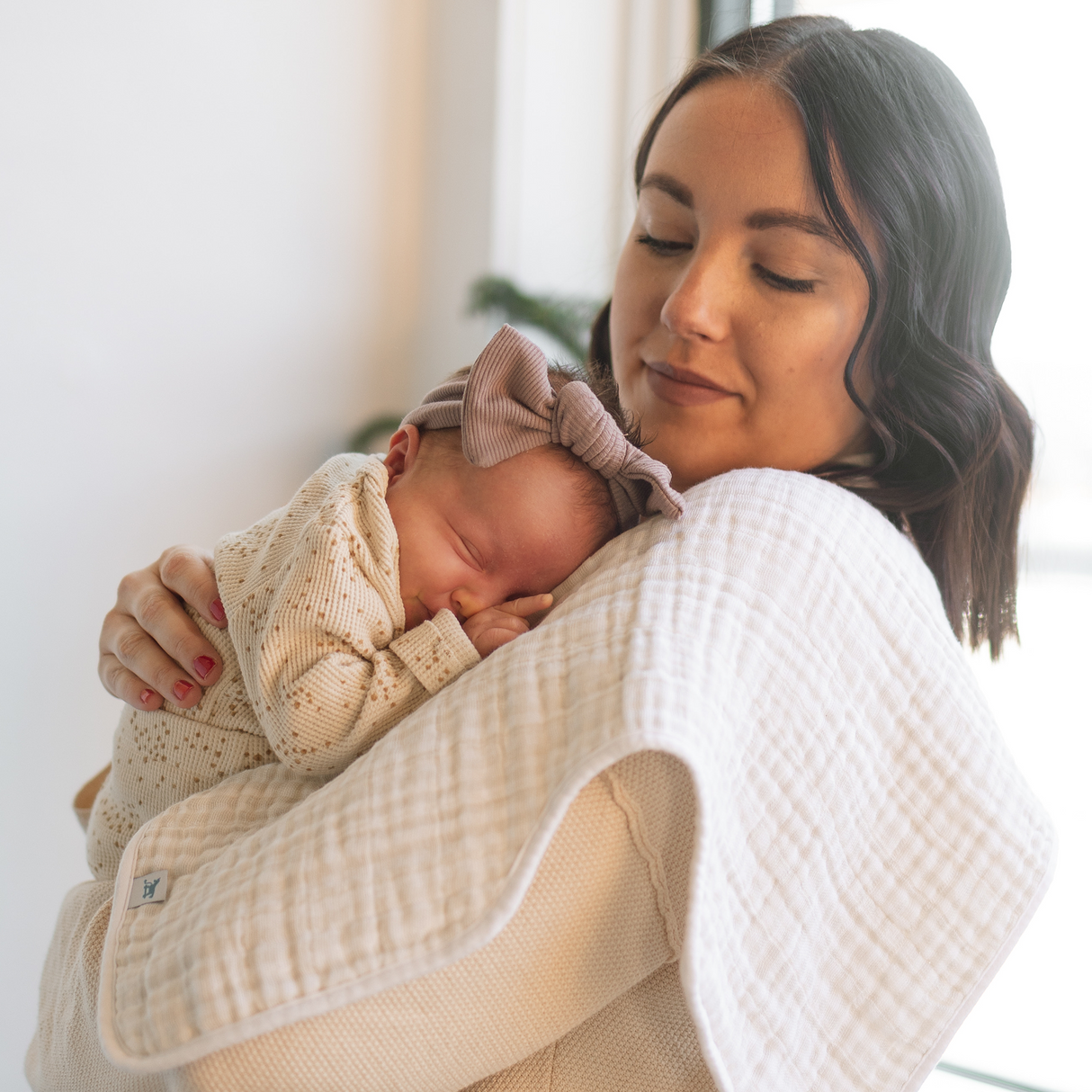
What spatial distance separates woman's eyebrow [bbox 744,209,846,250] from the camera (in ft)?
3.42

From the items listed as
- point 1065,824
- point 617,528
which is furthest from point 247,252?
point 1065,824

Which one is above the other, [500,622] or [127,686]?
[500,622]

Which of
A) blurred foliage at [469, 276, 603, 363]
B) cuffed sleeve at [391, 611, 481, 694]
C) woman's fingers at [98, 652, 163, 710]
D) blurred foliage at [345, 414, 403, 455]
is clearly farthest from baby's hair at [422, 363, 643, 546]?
blurred foliage at [345, 414, 403, 455]

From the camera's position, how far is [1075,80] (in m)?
1.89

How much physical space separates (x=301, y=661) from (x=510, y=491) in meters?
0.29

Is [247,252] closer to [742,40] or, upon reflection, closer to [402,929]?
[742,40]

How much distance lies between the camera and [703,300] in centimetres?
107

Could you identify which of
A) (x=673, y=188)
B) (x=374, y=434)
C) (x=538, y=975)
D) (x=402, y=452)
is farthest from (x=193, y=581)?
(x=374, y=434)

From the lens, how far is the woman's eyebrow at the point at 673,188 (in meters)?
1.12

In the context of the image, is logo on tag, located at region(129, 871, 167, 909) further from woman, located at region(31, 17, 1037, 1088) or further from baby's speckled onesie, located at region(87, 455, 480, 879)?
woman, located at region(31, 17, 1037, 1088)

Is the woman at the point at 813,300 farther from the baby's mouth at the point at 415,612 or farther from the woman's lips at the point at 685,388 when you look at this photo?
the baby's mouth at the point at 415,612

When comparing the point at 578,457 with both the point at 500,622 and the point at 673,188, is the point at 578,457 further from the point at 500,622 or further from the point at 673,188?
the point at 673,188

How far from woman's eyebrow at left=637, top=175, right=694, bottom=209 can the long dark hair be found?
150 mm

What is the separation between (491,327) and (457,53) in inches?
31.2
